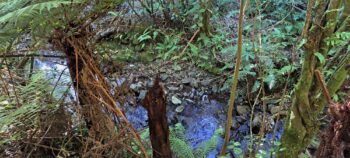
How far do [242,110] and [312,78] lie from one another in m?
1.36

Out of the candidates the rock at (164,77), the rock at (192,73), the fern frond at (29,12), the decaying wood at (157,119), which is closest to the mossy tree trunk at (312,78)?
the decaying wood at (157,119)

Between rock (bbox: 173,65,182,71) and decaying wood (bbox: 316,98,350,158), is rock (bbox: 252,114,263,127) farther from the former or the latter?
decaying wood (bbox: 316,98,350,158)

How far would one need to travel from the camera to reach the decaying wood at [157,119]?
183cm

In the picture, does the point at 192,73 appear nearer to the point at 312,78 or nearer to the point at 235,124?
the point at 235,124

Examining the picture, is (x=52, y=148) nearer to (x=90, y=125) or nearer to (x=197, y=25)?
(x=90, y=125)

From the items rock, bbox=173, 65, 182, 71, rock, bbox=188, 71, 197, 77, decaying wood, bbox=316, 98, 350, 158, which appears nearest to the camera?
decaying wood, bbox=316, 98, 350, 158

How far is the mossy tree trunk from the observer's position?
2.14 metres

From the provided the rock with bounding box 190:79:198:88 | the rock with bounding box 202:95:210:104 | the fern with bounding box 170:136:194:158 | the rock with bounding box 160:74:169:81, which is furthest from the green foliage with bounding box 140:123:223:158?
the rock with bounding box 160:74:169:81

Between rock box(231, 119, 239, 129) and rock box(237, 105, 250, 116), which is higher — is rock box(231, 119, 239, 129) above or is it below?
below

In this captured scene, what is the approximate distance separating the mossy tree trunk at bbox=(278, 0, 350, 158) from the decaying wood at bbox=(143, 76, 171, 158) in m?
0.86

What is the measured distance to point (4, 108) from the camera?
7.08 feet

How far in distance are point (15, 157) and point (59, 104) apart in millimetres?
368

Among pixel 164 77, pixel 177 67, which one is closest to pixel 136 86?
pixel 164 77

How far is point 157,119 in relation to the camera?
6.16 feet
